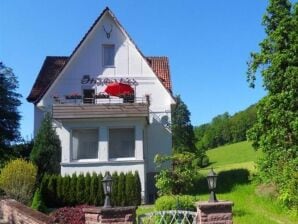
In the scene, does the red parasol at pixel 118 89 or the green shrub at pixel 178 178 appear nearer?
the green shrub at pixel 178 178

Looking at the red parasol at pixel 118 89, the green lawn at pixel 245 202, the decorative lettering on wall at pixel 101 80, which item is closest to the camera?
the green lawn at pixel 245 202

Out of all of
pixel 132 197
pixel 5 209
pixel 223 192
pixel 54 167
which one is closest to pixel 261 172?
pixel 223 192

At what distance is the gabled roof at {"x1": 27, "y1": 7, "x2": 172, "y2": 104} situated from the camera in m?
27.4

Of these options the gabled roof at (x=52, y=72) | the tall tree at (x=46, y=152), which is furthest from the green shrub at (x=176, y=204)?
the gabled roof at (x=52, y=72)

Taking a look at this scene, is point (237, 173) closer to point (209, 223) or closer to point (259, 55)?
point (259, 55)

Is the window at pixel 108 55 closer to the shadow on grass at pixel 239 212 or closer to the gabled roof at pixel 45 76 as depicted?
the gabled roof at pixel 45 76

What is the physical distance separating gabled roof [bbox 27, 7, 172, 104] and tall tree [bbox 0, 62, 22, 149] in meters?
8.75

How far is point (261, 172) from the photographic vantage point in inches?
938

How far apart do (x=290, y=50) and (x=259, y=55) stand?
1.91 meters

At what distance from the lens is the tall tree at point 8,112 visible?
37.9 m

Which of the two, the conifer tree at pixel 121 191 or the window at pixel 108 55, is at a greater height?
the window at pixel 108 55

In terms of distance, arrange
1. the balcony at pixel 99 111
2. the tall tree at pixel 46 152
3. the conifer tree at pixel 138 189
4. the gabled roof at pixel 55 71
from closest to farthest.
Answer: the conifer tree at pixel 138 189 < the balcony at pixel 99 111 < the tall tree at pixel 46 152 < the gabled roof at pixel 55 71

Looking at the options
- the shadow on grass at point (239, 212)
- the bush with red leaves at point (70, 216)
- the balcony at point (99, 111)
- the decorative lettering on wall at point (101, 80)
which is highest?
the decorative lettering on wall at point (101, 80)

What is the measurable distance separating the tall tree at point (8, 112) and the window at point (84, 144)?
52.6 ft
